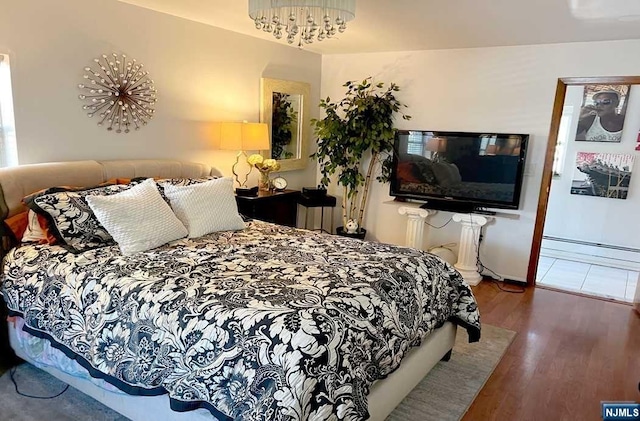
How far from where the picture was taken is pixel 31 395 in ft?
7.72

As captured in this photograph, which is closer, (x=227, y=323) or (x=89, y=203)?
(x=227, y=323)

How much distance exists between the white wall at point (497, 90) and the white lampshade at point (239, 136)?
5.32 ft

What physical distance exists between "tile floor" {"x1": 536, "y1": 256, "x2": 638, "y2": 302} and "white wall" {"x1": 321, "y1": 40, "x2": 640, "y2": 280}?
1.91ft

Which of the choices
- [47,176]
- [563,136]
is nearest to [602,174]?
[563,136]

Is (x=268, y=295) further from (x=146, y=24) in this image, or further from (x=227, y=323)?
(x=146, y=24)

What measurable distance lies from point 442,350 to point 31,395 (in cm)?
229

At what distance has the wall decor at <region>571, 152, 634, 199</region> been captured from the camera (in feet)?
17.4

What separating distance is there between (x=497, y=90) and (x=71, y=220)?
12.4 ft

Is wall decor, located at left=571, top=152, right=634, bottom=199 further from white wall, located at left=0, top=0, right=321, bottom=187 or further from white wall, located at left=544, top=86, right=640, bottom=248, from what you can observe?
white wall, located at left=0, top=0, right=321, bottom=187

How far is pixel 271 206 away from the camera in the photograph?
418 cm

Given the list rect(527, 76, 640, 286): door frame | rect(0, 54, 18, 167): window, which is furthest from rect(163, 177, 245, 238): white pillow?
rect(527, 76, 640, 286): door frame

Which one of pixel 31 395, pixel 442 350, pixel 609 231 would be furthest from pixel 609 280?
pixel 31 395

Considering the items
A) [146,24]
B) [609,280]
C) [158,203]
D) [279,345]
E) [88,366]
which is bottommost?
[609,280]

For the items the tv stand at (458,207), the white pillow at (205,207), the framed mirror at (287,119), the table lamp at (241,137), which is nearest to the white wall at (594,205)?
the tv stand at (458,207)
